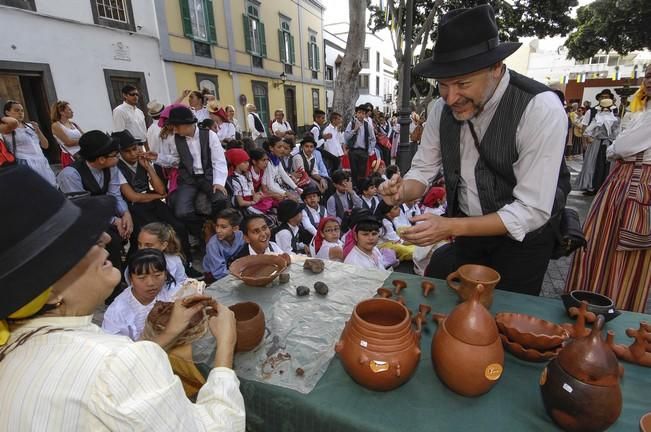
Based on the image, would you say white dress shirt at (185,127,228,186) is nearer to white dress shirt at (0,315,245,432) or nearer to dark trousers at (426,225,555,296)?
dark trousers at (426,225,555,296)

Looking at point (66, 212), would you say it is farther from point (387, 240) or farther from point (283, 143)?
point (283, 143)

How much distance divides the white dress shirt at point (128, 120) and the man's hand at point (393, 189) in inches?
204

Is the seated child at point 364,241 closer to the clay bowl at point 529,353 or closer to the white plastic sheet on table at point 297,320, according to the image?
the white plastic sheet on table at point 297,320

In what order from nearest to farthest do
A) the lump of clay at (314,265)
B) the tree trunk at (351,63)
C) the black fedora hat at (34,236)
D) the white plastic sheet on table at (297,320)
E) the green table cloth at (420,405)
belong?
1. the black fedora hat at (34,236)
2. the green table cloth at (420,405)
3. the white plastic sheet on table at (297,320)
4. the lump of clay at (314,265)
5. the tree trunk at (351,63)

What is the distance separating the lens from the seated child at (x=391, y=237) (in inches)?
157

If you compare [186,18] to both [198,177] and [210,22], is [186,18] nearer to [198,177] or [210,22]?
[210,22]

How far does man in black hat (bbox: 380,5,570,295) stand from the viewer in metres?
1.46

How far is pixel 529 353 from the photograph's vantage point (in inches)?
46.9

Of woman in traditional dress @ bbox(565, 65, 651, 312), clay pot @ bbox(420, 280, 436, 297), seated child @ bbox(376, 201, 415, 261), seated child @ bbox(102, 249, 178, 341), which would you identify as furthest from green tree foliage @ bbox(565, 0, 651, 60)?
seated child @ bbox(102, 249, 178, 341)

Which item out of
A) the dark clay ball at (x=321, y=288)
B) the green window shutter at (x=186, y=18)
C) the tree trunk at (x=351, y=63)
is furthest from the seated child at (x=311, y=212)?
the green window shutter at (x=186, y=18)

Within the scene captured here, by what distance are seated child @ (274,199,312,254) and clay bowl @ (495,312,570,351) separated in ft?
8.77

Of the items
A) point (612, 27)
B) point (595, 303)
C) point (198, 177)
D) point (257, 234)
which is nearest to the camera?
point (595, 303)

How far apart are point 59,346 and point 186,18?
1216cm

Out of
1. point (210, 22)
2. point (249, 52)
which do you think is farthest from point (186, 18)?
point (249, 52)
